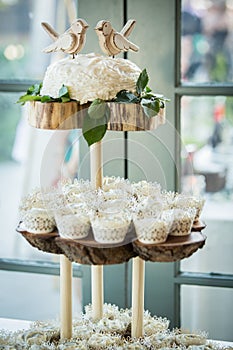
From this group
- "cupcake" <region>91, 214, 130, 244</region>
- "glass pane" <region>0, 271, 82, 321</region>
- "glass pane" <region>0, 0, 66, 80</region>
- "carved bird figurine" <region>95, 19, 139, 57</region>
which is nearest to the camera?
"cupcake" <region>91, 214, 130, 244</region>

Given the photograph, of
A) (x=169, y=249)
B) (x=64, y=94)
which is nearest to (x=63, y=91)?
(x=64, y=94)

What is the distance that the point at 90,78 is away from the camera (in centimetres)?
150

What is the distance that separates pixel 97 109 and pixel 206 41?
579 millimetres

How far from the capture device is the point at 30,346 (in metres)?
1.63

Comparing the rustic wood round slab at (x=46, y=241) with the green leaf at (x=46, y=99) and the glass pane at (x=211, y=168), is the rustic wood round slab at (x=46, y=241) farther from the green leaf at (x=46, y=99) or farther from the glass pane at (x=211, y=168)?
the glass pane at (x=211, y=168)

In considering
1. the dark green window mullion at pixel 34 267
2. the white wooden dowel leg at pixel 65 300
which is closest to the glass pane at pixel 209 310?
the dark green window mullion at pixel 34 267

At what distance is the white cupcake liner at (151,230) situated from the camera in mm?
1464

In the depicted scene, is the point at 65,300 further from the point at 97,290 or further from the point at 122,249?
the point at 122,249

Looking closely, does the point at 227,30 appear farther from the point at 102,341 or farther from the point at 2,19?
the point at 102,341

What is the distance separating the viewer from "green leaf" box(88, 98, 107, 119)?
58.3 inches

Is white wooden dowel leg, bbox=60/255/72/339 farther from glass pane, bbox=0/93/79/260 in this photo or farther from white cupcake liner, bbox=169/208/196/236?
glass pane, bbox=0/93/79/260

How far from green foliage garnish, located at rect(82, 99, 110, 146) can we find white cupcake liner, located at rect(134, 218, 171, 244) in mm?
185

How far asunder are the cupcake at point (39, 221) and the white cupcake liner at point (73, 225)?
0.03m

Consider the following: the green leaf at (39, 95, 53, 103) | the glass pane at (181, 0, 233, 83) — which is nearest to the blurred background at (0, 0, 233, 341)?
the glass pane at (181, 0, 233, 83)
